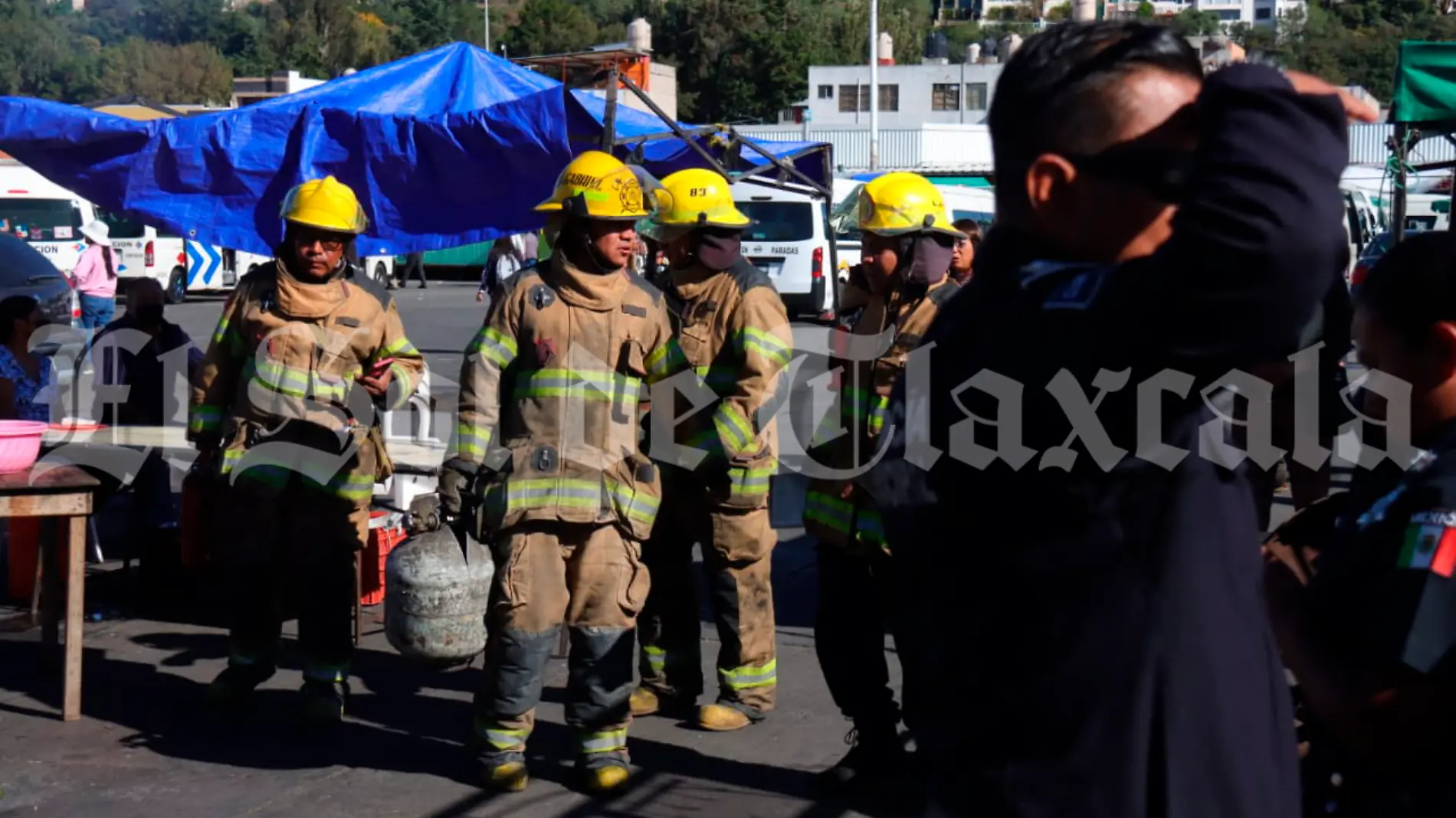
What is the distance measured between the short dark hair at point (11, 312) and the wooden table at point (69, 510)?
7.36 ft

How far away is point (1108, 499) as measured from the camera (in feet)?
5.34

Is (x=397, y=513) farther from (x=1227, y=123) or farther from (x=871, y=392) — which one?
(x=1227, y=123)

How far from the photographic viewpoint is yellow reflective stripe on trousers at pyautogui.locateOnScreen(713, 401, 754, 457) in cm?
590

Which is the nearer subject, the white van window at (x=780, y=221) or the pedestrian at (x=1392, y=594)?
the pedestrian at (x=1392, y=594)

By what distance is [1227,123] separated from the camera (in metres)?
1.49

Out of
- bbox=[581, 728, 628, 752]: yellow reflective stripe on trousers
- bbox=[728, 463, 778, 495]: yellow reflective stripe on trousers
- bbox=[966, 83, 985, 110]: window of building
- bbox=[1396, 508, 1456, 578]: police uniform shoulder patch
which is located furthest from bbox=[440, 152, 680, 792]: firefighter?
bbox=[966, 83, 985, 110]: window of building

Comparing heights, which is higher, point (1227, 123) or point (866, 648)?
point (1227, 123)

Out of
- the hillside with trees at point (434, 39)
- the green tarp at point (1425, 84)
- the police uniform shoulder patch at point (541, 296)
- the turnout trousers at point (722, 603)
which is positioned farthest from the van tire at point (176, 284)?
the hillside with trees at point (434, 39)

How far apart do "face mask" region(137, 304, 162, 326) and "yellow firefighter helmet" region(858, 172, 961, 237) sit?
4.68 m

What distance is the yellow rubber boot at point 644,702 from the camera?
6473mm

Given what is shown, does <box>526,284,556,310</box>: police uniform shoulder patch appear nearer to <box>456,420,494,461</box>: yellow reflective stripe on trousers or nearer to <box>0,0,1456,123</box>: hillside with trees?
<box>456,420,494,461</box>: yellow reflective stripe on trousers

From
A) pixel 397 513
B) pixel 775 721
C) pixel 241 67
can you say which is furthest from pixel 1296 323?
pixel 241 67

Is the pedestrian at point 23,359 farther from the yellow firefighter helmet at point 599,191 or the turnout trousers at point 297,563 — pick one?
the yellow firefighter helmet at point 599,191

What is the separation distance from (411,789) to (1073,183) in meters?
4.46
